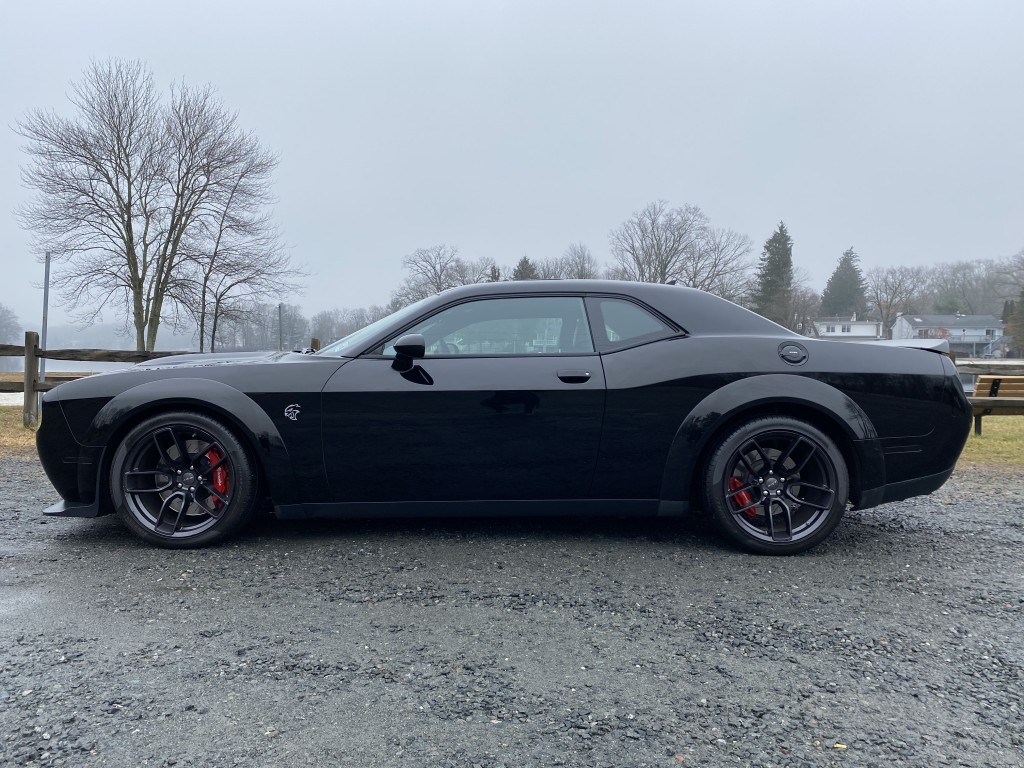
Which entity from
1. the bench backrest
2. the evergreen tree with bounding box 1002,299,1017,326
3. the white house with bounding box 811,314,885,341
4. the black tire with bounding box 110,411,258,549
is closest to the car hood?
the black tire with bounding box 110,411,258,549

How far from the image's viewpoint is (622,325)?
3.55 meters

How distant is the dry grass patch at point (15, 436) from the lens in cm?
689

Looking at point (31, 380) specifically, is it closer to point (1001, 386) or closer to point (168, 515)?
point (168, 515)

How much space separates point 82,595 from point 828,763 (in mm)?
2797

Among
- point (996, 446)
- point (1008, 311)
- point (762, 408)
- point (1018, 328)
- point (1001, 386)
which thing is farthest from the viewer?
point (1008, 311)

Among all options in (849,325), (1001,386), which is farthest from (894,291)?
(1001,386)

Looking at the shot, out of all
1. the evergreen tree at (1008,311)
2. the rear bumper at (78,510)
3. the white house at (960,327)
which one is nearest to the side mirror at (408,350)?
the rear bumper at (78,510)

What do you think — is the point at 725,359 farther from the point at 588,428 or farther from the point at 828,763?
the point at 828,763

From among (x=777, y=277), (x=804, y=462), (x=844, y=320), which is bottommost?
(x=804, y=462)

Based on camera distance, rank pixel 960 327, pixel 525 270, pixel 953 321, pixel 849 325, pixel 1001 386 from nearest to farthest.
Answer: pixel 1001 386, pixel 525 270, pixel 960 327, pixel 953 321, pixel 849 325

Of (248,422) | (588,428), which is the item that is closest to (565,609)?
(588,428)

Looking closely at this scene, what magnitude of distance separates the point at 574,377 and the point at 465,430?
0.62 meters

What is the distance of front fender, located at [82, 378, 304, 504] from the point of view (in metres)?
3.36

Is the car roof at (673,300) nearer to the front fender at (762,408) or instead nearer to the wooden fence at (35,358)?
the front fender at (762,408)
